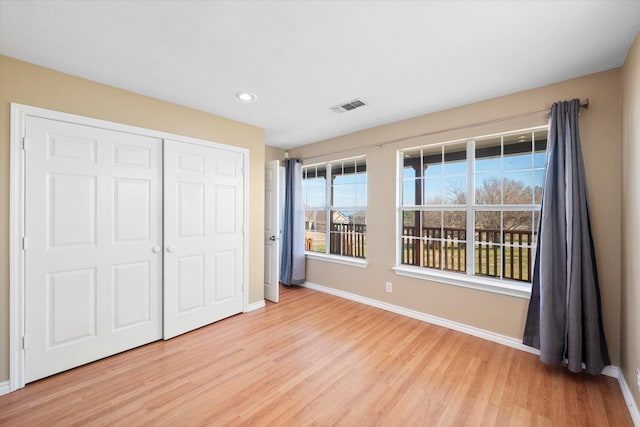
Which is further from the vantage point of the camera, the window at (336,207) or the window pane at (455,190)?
the window at (336,207)

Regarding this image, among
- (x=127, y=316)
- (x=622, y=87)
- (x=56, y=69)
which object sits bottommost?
(x=127, y=316)

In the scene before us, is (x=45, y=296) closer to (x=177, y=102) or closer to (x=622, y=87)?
(x=177, y=102)

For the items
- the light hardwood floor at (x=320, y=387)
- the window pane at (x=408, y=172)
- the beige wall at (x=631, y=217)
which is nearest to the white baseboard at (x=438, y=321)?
the light hardwood floor at (x=320, y=387)

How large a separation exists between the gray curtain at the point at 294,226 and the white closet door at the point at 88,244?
83.2 inches

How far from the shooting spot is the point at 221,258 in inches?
124

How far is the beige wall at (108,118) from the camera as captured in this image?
74.9 inches

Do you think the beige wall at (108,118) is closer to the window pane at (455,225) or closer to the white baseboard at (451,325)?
the white baseboard at (451,325)

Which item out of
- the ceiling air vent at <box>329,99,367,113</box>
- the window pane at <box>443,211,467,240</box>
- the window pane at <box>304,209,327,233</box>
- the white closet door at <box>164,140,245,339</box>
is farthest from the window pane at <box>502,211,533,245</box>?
the white closet door at <box>164,140,245,339</box>

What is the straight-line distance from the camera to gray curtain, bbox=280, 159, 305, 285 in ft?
14.5

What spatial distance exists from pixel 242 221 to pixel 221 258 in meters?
0.52

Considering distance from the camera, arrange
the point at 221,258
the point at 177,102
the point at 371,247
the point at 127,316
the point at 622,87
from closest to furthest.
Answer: the point at 622,87
the point at 127,316
the point at 177,102
the point at 221,258
the point at 371,247

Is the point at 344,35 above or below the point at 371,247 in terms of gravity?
above

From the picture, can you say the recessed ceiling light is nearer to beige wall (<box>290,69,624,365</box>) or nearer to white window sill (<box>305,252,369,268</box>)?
beige wall (<box>290,69,624,365</box>)

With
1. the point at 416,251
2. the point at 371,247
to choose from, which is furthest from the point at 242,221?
the point at 416,251
